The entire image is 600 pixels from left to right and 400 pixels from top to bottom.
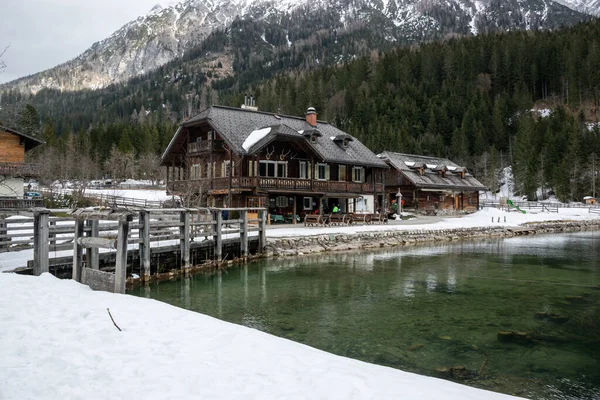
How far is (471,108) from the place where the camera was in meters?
93.4

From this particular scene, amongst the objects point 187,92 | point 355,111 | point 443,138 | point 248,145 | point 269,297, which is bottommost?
point 269,297

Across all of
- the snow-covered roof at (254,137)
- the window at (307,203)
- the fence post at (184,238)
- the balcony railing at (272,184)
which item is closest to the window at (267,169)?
the balcony railing at (272,184)

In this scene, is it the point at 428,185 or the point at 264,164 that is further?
the point at 428,185

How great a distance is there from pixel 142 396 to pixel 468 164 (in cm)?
8870

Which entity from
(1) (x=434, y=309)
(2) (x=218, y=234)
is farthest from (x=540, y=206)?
(1) (x=434, y=309)

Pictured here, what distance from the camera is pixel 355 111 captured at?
101 m

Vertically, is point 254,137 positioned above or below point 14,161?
above

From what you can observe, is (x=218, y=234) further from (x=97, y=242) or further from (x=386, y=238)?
(x=386, y=238)

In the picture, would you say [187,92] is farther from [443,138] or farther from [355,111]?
[443,138]

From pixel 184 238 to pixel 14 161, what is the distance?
103 feet

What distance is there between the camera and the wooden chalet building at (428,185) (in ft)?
172

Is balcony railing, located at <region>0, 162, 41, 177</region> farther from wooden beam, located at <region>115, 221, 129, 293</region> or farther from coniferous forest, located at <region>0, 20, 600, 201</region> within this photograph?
coniferous forest, located at <region>0, 20, 600, 201</region>

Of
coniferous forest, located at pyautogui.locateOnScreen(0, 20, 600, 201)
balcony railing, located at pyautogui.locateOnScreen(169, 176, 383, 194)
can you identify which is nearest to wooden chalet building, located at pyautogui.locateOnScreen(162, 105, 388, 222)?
balcony railing, located at pyautogui.locateOnScreen(169, 176, 383, 194)

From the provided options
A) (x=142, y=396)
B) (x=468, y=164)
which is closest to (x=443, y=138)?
(x=468, y=164)
